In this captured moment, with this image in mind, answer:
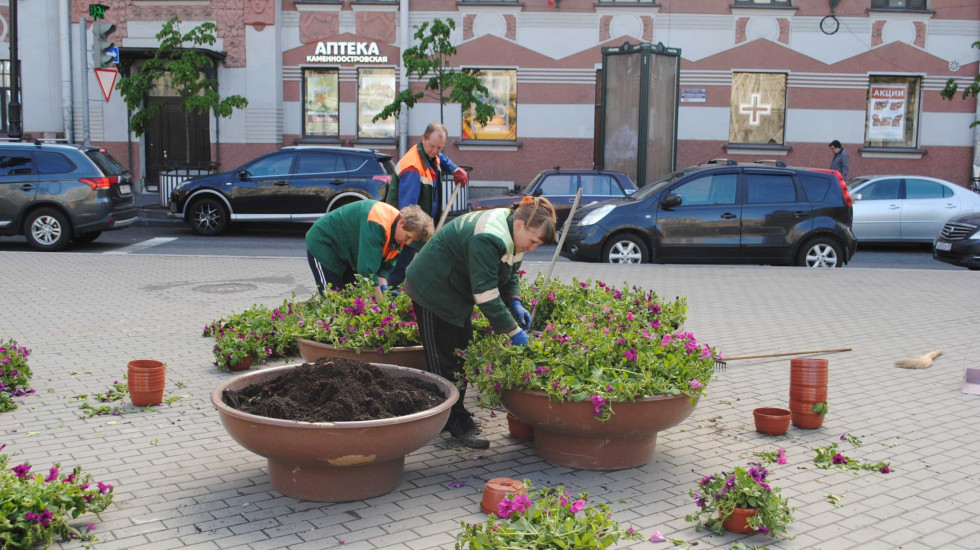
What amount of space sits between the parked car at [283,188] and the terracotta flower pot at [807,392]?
478 inches

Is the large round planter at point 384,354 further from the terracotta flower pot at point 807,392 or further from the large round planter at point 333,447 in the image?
the terracotta flower pot at point 807,392

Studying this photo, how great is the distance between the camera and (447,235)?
5188mm

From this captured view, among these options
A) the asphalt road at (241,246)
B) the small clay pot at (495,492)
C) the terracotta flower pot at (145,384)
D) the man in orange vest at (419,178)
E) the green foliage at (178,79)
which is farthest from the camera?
the green foliage at (178,79)

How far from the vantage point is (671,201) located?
43.9 feet

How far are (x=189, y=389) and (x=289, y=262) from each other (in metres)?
7.04

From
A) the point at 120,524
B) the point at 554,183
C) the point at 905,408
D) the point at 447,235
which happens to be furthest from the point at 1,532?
the point at 554,183

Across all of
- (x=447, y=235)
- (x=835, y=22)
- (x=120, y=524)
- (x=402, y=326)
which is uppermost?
(x=835, y=22)

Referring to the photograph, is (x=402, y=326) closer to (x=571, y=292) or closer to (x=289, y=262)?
(x=571, y=292)

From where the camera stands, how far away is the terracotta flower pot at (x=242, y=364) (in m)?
7.27

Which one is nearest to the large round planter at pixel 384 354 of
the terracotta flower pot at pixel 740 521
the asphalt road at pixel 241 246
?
the terracotta flower pot at pixel 740 521

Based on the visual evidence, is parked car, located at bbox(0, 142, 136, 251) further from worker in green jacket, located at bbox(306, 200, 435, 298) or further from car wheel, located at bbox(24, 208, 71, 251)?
worker in green jacket, located at bbox(306, 200, 435, 298)

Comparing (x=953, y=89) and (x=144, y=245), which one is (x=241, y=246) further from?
(x=953, y=89)

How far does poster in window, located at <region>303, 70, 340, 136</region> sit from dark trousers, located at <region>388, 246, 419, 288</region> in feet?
53.4

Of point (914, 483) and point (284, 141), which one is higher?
point (284, 141)
